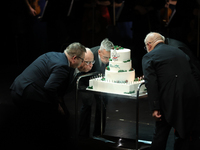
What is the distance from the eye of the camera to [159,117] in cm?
368

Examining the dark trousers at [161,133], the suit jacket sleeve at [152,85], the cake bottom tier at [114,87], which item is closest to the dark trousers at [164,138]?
the dark trousers at [161,133]

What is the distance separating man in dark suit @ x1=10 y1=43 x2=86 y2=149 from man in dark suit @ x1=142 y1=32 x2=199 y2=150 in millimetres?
882

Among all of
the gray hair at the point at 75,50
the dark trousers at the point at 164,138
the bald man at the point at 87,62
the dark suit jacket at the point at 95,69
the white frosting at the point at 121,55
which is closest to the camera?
the dark trousers at the point at 164,138

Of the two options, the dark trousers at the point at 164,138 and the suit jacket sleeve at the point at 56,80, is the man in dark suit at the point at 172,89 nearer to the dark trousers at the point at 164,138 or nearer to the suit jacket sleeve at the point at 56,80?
the dark trousers at the point at 164,138

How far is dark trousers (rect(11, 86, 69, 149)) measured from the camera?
341 centimetres

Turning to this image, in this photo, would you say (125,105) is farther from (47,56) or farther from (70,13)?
(47,56)

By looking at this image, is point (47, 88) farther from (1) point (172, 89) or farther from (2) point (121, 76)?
(1) point (172, 89)

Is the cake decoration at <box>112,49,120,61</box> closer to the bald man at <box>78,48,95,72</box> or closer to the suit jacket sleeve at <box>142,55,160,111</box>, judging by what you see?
the bald man at <box>78,48,95,72</box>

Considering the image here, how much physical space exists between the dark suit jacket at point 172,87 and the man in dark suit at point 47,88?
88 cm

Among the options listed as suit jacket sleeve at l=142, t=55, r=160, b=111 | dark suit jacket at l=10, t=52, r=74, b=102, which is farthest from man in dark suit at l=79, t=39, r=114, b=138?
suit jacket sleeve at l=142, t=55, r=160, b=111

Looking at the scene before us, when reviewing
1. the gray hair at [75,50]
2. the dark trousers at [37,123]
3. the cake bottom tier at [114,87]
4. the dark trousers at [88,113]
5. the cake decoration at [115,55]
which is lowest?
the dark trousers at [88,113]

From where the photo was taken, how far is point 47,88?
3.64 m

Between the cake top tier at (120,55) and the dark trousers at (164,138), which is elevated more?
the cake top tier at (120,55)

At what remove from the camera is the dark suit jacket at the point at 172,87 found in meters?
3.61
